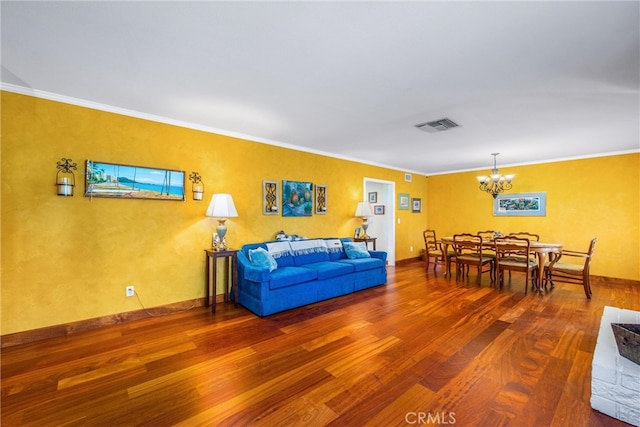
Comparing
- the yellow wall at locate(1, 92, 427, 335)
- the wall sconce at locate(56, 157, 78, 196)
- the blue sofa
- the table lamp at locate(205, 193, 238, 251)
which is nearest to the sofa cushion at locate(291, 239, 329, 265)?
the blue sofa

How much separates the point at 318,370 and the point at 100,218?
285 centimetres

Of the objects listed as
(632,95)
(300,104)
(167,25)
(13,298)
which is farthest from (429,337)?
(13,298)

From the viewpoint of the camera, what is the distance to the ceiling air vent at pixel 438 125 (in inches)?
138

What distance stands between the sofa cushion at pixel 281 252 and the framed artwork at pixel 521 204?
209 inches

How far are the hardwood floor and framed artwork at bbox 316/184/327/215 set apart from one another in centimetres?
209

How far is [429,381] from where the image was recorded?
80.0 inches

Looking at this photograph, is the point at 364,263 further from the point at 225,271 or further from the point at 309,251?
the point at 225,271

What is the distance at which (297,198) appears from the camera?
476cm

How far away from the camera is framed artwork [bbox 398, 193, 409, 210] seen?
6954 mm

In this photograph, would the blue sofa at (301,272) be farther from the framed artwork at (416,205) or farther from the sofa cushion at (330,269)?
the framed artwork at (416,205)

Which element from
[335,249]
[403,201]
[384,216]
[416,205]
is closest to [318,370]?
[335,249]

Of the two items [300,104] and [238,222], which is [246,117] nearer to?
[300,104]

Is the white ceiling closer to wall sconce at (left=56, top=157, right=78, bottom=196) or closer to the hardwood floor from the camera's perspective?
wall sconce at (left=56, top=157, right=78, bottom=196)

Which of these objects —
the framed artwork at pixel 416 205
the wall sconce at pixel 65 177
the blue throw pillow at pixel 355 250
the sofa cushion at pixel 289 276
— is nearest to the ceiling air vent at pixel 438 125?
the blue throw pillow at pixel 355 250
